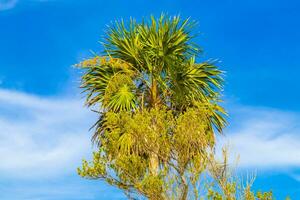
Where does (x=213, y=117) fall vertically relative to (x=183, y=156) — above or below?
above

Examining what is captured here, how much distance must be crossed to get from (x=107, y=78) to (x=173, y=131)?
6772 mm

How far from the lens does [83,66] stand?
26203mm

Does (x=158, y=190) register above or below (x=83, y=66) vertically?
below

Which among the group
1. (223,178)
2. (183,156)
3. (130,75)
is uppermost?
(130,75)

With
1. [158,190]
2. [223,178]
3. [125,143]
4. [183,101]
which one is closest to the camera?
[223,178]

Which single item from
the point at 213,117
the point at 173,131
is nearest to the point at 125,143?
the point at 173,131

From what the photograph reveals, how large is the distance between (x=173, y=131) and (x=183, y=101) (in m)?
5.33

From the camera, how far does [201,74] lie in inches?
1052

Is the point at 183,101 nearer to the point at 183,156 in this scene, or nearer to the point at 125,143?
the point at 125,143

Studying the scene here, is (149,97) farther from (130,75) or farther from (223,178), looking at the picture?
(223,178)

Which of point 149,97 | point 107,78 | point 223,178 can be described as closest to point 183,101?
point 149,97

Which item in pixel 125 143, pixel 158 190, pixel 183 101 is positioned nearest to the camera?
pixel 158 190

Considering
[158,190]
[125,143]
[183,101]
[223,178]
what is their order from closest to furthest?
[223,178], [158,190], [125,143], [183,101]

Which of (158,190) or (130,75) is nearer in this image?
(158,190)
